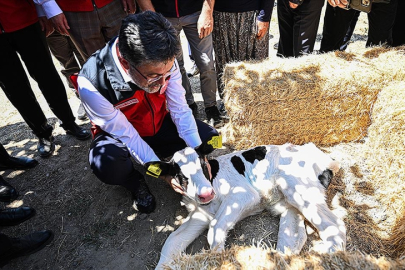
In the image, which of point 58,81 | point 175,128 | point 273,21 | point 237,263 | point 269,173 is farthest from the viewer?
point 273,21

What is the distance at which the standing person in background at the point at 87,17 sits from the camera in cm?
344

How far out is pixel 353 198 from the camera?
3258mm

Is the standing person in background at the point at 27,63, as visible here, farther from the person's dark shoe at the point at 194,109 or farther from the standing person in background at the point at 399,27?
the standing person in background at the point at 399,27

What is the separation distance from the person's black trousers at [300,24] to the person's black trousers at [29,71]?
3.80 m

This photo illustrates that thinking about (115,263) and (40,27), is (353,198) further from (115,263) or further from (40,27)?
(40,27)

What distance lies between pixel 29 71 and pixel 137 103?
201 cm

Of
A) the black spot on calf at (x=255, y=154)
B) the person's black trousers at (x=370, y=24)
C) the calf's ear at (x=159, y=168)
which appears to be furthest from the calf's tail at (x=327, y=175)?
the person's black trousers at (x=370, y=24)

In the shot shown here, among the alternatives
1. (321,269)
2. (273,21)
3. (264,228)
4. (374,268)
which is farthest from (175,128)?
(273,21)

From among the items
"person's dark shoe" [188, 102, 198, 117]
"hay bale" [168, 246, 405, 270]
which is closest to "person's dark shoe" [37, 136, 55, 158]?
"person's dark shoe" [188, 102, 198, 117]

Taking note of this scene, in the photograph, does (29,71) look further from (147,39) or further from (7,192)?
(147,39)

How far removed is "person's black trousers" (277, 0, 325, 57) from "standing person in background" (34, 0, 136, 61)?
253 cm

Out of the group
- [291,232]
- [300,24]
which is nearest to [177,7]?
[300,24]

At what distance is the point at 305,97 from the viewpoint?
353cm

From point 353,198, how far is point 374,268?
66.2 inches
